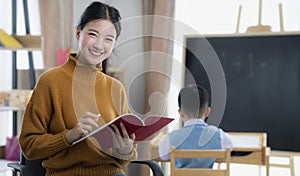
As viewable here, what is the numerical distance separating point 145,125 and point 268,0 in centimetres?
219

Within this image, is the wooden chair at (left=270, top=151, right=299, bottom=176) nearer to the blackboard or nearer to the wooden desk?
the blackboard

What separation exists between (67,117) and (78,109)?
1.8 inches

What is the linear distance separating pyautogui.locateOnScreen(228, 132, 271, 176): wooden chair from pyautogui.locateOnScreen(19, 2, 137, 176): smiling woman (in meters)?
1.15

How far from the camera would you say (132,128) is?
139 centimetres

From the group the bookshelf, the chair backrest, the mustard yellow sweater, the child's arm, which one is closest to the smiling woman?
the mustard yellow sweater

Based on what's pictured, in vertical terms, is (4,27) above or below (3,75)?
above

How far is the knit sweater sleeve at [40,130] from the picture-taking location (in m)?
1.41

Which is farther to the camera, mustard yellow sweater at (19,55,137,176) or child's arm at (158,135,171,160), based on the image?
child's arm at (158,135,171,160)

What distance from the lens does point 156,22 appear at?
12.9 feet

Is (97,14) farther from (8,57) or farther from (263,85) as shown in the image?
(8,57)

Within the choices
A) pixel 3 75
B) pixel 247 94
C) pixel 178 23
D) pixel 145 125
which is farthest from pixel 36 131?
pixel 178 23

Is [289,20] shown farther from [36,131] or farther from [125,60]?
[36,131]

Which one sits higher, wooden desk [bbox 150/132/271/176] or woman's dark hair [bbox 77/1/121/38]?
woman's dark hair [bbox 77/1/121/38]

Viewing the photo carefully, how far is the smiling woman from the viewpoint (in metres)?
1.43
